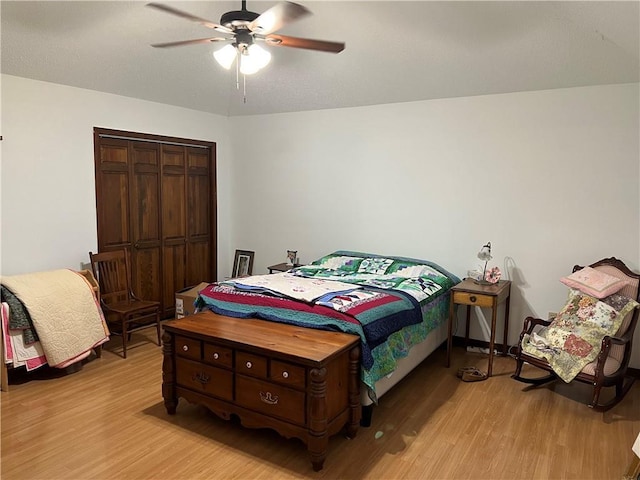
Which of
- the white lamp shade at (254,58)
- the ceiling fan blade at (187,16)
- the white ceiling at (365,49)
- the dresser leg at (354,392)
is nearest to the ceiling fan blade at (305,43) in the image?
the white lamp shade at (254,58)

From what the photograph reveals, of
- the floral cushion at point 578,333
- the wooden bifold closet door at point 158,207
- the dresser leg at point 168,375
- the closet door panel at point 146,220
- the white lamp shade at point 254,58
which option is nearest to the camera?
the white lamp shade at point 254,58

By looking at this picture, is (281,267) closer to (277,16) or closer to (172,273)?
(172,273)

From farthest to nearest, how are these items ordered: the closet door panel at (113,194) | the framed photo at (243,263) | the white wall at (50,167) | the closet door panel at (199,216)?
1. the framed photo at (243,263)
2. the closet door panel at (199,216)
3. the closet door panel at (113,194)
4. the white wall at (50,167)

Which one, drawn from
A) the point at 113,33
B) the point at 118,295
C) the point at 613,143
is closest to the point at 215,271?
the point at 118,295

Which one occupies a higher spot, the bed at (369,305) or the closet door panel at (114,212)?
the closet door panel at (114,212)

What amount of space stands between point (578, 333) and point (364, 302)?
61.1 inches

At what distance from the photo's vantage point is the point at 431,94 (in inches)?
171

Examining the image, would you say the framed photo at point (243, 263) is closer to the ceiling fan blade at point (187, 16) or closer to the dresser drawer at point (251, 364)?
the dresser drawer at point (251, 364)

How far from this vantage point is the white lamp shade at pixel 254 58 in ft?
9.48

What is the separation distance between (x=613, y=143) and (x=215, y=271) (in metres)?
4.18

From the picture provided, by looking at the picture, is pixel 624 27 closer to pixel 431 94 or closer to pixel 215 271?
pixel 431 94

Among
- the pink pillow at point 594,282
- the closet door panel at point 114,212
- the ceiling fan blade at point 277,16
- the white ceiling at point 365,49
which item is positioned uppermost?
the white ceiling at point 365,49

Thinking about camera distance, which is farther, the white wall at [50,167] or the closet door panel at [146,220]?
the closet door panel at [146,220]

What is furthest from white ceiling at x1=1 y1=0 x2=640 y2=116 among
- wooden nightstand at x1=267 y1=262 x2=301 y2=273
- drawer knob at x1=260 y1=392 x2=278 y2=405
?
drawer knob at x1=260 y1=392 x2=278 y2=405
